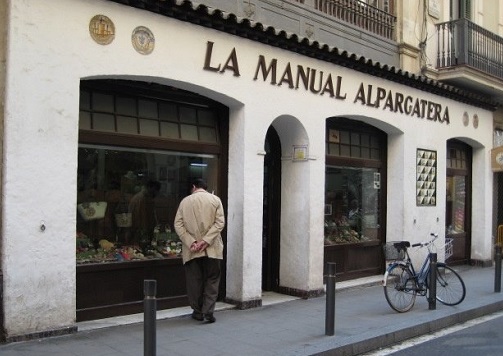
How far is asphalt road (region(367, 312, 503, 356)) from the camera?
640 centimetres

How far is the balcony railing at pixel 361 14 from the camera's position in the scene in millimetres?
10484

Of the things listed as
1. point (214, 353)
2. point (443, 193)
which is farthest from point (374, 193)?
point (214, 353)

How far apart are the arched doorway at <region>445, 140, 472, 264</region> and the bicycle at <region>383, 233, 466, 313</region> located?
4.99 meters

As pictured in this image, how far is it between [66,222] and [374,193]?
7173 millimetres

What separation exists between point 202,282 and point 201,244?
57 cm

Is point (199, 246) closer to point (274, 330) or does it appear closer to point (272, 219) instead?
point (274, 330)

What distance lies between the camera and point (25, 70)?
577 cm

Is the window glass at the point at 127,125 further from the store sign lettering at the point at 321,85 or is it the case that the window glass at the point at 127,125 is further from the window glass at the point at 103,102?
the store sign lettering at the point at 321,85

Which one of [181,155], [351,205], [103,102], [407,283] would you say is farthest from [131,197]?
[351,205]

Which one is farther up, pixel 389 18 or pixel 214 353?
pixel 389 18

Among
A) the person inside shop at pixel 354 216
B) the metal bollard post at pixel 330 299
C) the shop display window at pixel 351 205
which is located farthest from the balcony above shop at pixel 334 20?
the metal bollard post at pixel 330 299

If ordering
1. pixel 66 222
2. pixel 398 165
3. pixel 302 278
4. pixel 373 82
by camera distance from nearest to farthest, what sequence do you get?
pixel 66 222 → pixel 302 278 → pixel 373 82 → pixel 398 165

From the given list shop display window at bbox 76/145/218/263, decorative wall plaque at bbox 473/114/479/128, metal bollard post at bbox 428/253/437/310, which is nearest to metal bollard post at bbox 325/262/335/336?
metal bollard post at bbox 428/253/437/310

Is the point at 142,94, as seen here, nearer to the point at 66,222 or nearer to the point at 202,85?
the point at 202,85
